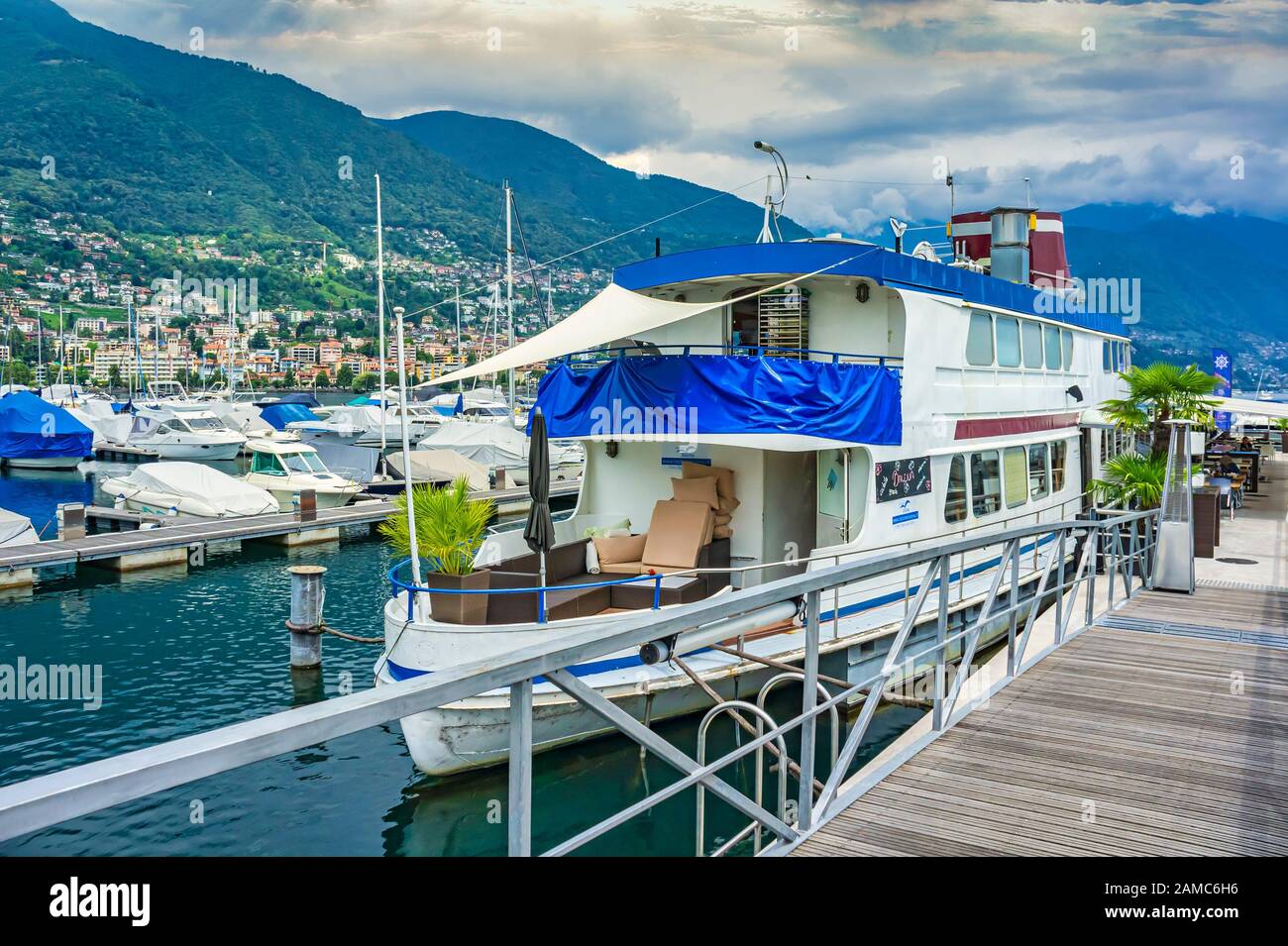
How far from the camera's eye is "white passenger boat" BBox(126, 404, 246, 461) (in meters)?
48.7

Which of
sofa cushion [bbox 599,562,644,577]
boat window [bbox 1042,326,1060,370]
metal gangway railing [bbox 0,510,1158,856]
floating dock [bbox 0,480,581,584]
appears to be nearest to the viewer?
metal gangway railing [bbox 0,510,1158,856]

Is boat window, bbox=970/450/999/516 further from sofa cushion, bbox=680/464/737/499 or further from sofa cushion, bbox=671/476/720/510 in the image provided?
sofa cushion, bbox=671/476/720/510

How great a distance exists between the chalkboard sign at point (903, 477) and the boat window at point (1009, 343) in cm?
315

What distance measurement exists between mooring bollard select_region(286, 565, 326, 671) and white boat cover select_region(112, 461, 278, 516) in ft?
43.0

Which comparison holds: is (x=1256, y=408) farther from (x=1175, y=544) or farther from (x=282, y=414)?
(x=282, y=414)

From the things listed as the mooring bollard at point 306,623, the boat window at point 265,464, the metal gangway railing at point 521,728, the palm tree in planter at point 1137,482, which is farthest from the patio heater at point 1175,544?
the boat window at point 265,464

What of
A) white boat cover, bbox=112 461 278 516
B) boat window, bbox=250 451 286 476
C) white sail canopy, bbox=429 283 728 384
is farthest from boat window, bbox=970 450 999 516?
boat window, bbox=250 451 286 476

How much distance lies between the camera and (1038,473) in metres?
17.5

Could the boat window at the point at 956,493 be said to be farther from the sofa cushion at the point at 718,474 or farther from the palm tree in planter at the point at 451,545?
the palm tree in planter at the point at 451,545

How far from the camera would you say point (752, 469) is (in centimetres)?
1354

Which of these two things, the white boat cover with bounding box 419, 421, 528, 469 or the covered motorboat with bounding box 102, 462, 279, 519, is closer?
the covered motorboat with bounding box 102, 462, 279, 519

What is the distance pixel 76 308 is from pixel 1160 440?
510 ft
